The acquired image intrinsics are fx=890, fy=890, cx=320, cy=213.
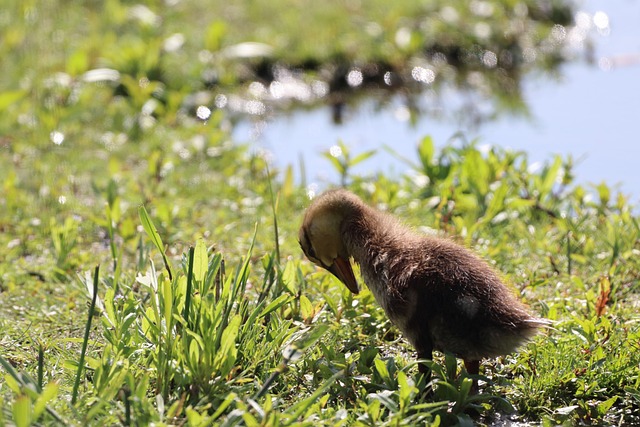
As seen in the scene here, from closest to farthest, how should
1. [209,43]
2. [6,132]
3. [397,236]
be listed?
[397,236] → [6,132] → [209,43]

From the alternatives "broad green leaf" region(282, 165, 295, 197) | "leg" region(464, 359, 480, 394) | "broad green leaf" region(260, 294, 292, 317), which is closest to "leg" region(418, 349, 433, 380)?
"leg" region(464, 359, 480, 394)

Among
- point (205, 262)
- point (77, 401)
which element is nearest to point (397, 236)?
point (205, 262)

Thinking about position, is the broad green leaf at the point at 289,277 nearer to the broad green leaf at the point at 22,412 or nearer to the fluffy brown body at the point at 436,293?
the fluffy brown body at the point at 436,293

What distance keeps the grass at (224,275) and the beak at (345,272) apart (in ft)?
0.22

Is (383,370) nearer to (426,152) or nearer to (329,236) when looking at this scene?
(329,236)

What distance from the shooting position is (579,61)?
10.6 m

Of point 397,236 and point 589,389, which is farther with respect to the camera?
point 397,236

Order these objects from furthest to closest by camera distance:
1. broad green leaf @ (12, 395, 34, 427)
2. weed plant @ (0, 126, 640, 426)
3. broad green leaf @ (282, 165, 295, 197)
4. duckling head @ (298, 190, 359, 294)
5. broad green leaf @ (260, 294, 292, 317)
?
1. broad green leaf @ (282, 165, 295, 197)
2. duckling head @ (298, 190, 359, 294)
3. broad green leaf @ (260, 294, 292, 317)
4. weed plant @ (0, 126, 640, 426)
5. broad green leaf @ (12, 395, 34, 427)

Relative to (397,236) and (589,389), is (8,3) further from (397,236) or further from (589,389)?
(589,389)

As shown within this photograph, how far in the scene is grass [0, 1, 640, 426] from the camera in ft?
11.7

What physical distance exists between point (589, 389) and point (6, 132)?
224 inches

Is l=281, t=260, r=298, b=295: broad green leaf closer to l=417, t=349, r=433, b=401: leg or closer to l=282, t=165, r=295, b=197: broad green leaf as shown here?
l=417, t=349, r=433, b=401: leg

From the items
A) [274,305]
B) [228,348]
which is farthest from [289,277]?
[228,348]

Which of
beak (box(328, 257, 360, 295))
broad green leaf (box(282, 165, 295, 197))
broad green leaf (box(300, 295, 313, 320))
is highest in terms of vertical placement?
broad green leaf (box(282, 165, 295, 197))
